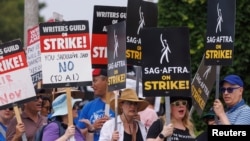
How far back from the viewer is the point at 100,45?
54.9 ft

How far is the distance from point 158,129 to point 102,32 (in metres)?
2.99

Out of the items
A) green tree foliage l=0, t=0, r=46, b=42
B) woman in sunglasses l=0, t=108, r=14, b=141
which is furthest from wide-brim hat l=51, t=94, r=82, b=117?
green tree foliage l=0, t=0, r=46, b=42

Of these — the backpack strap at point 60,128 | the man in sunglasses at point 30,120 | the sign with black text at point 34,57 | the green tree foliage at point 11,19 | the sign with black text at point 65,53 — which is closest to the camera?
the backpack strap at point 60,128

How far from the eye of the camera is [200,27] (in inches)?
930

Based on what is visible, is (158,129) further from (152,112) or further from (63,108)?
(152,112)

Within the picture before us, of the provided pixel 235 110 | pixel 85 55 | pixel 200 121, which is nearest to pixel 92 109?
pixel 85 55

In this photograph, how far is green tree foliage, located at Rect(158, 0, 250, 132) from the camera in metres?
22.9

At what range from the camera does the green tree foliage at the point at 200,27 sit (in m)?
22.9

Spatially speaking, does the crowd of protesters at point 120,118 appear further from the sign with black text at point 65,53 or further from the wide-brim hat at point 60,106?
the sign with black text at point 65,53

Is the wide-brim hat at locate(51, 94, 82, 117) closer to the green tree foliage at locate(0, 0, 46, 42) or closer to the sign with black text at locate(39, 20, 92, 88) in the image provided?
the sign with black text at locate(39, 20, 92, 88)

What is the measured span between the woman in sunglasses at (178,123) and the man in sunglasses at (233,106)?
426 millimetres


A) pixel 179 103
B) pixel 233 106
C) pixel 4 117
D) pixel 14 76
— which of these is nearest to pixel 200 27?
pixel 4 117

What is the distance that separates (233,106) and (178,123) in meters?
0.67

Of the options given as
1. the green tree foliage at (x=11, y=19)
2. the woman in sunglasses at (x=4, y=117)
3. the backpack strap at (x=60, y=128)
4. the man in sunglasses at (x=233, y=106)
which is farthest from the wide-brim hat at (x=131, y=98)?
the green tree foliage at (x=11, y=19)
